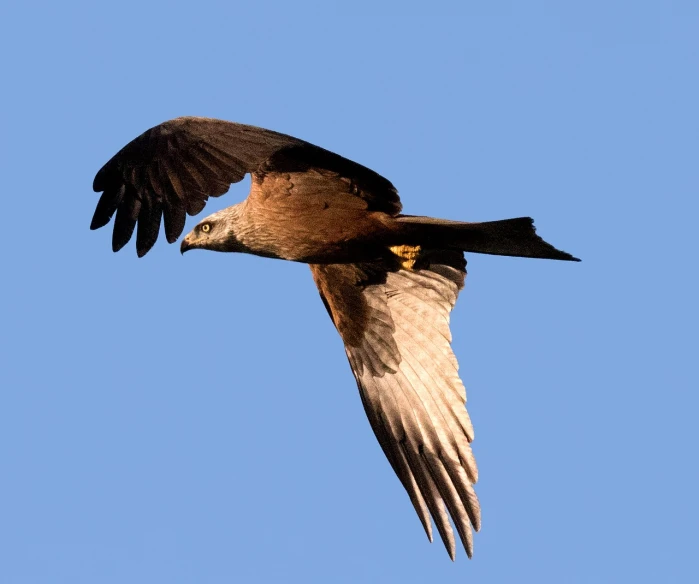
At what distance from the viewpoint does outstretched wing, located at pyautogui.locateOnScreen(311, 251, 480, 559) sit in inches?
428

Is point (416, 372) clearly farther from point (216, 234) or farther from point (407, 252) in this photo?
point (216, 234)

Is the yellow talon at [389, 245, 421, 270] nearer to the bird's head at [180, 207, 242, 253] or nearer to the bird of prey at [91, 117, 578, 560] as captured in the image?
the bird of prey at [91, 117, 578, 560]

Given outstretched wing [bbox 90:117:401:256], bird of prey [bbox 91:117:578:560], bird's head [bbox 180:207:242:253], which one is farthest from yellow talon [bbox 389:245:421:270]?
outstretched wing [bbox 90:117:401:256]

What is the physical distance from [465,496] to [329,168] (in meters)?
2.72

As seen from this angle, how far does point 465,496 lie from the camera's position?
1076 centimetres

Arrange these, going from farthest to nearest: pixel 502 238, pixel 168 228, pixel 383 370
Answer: pixel 383 370, pixel 502 238, pixel 168 228

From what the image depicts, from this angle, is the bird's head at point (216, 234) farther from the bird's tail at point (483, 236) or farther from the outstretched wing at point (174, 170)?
the bird's tail at point (483, 236)

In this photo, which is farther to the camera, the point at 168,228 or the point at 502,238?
the point at 502,238

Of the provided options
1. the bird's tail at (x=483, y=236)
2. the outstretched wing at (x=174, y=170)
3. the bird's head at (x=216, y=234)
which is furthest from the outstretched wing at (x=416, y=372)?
the outstretched wing at (x=174, y=170)

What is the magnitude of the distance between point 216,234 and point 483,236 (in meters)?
1.97

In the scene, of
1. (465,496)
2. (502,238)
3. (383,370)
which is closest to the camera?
(502,238)

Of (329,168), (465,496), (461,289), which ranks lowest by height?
(465,496)

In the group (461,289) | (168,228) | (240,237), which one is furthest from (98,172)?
(461,289)

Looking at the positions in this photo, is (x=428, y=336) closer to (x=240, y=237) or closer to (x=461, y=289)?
(x=461, y=289)
